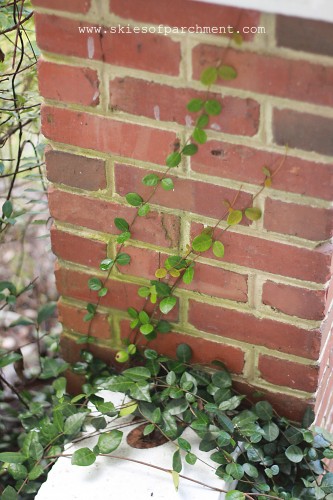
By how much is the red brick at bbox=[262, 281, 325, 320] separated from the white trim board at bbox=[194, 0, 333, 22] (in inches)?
21.2

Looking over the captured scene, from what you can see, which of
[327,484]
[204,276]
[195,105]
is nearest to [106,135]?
[195,105]

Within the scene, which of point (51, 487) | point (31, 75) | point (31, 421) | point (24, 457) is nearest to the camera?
point (51, 487)

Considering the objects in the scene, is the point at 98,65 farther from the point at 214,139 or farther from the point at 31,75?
the point at 31,75

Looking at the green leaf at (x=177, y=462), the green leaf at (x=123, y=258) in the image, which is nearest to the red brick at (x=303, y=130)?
the green leaf at (x=123, y=258)

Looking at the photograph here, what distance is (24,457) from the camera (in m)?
1.56

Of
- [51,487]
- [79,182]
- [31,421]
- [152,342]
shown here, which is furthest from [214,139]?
[31,421]

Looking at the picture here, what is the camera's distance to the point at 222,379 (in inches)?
61.7

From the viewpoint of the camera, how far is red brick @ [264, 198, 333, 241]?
1.30 m

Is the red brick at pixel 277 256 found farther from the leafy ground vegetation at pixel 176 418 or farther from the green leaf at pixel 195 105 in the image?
the green leaf at pixel 195 105

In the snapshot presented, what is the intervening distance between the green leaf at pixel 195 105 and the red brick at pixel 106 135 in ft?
0.31

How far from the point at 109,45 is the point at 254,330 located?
0.65m

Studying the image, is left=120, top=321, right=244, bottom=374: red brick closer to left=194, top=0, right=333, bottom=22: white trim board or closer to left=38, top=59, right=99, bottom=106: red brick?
left=38, top=59, right=99, bottom=106: red brick

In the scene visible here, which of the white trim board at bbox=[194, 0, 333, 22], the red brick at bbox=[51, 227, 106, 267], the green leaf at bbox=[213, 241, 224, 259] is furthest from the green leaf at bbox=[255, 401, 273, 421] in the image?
the white trim board at bbox=[194, 0, 333, 22]

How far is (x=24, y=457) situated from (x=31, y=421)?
0.69 feet
